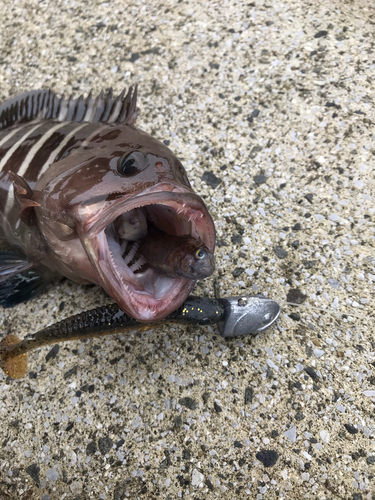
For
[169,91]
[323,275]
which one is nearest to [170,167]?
[323,275]

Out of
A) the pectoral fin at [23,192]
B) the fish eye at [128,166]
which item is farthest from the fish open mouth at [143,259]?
the pectoral fin at [23,192]

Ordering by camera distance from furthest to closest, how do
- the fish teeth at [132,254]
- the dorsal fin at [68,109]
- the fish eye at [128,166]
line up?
1. the dorsal fin at [68,109]
2. the fish teeth at [132,254]
3. the fish eye at [128,166]

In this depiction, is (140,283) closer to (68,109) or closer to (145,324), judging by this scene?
(145,324)

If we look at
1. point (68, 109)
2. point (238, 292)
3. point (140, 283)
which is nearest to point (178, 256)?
point (140, 283)

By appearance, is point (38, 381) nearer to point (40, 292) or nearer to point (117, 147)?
point (40, 292)

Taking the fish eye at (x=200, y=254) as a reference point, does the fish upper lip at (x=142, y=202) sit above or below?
above

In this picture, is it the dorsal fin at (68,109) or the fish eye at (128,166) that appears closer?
the fish eye at (128,166)

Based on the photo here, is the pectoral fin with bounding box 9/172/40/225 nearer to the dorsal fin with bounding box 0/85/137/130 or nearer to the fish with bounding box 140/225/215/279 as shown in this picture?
the fish with bounding box 140/225/215/279

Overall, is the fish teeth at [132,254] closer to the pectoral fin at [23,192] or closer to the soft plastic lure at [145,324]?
the soft plastic lure at [145,324]
